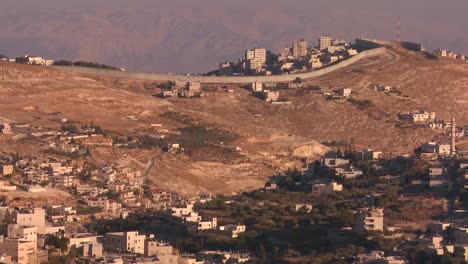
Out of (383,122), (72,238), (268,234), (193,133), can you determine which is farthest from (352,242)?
(383,122)

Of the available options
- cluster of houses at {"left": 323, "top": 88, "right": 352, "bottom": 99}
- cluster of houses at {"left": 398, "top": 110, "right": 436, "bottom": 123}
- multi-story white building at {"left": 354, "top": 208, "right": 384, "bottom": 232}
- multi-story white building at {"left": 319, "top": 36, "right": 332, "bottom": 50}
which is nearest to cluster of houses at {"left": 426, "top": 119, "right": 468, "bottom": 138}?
cluster of houses at {"left": 398, "top": 110, "right": 436, "bottom": 123}

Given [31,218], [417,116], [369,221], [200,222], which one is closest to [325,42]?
[417,116]

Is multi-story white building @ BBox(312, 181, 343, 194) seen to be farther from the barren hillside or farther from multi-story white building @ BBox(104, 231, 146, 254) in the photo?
multi-story white building @ BBox(104, 231, 146, 254)

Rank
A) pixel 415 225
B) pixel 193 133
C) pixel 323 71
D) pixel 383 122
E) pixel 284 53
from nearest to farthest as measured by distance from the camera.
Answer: pixel 415 225, pixel 193 133, pixel 383 122, pixel 323 71, pixel 284 53

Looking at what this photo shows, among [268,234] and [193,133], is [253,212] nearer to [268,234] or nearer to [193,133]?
Answer: [268,234]

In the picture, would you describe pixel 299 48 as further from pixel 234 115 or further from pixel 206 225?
pixel 206 225

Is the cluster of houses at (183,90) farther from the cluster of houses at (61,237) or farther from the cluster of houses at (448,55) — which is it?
the cluster of houses at (61,237)
